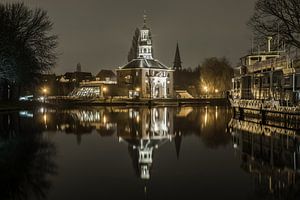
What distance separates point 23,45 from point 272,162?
4816 centimetres

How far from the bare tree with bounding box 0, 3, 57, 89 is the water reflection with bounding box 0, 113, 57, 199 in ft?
102

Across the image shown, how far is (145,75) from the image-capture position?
124 metres

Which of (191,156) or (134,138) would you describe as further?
(134,138)

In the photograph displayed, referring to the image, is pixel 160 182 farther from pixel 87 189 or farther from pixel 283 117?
pixel 283 117

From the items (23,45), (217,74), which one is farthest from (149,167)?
(217,74)

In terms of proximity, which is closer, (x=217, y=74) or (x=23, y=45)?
(x=23, y=45)

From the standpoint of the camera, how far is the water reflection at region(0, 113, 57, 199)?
11555 mm

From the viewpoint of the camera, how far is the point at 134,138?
25.5 metres

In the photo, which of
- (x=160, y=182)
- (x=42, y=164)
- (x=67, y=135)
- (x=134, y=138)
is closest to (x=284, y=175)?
(x=160, y=182)

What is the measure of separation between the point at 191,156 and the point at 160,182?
5.56m

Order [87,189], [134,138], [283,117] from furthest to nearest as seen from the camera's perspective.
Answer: [283,117] → [134,138] → [87,189]

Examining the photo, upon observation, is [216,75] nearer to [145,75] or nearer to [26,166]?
[145,75]

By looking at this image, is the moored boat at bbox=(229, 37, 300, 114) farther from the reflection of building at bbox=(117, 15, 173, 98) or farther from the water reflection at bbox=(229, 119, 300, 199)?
the reflection of building at bbox=(117, 15, 173, 98)

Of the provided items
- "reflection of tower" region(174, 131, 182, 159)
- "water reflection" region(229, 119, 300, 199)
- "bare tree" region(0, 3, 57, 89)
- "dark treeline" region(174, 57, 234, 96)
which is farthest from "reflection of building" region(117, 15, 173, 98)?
"water reflection" region(229, 119, 300, 199)
